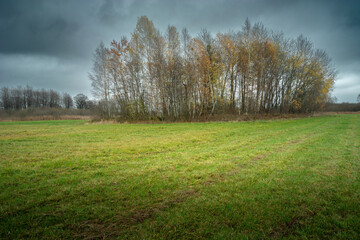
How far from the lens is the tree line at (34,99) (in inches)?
3048

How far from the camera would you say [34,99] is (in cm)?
8506

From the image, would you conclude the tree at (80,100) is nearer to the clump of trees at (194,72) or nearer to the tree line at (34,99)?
the tree line at (34,99)

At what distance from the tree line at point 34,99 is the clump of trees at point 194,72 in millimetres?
52494

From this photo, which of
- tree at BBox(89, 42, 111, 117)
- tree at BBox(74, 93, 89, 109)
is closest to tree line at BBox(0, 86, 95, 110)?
tree at BBox(74, 93, 89, 109)

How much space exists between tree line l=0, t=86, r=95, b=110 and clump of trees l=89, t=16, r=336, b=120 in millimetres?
52494

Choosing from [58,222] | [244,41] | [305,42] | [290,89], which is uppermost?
[305,42]

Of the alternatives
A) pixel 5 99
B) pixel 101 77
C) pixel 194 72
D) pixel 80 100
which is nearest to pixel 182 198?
pixel 194 72

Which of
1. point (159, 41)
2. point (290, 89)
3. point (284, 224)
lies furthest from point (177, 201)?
point (290, 89)

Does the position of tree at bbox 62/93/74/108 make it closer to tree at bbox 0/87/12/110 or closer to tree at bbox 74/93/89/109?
tree at bbox 74/93/89/109

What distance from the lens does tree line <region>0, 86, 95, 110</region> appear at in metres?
77.4

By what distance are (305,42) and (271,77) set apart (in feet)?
45.1

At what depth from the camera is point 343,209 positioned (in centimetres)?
304

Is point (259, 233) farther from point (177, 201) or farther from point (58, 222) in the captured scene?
point (58, 222)

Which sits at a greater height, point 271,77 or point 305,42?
point 305,42
